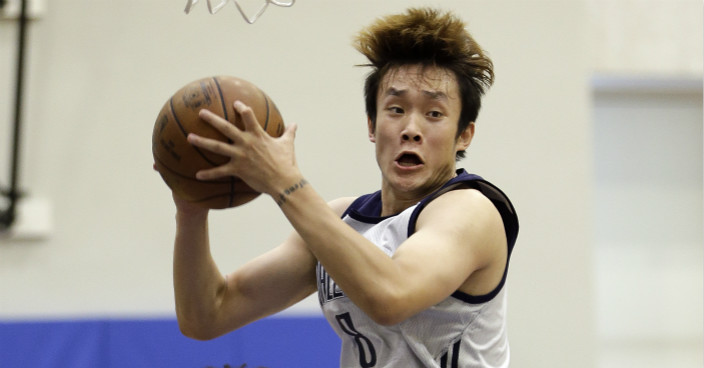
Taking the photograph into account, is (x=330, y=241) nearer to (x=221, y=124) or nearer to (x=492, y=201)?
(x=221, y=124)

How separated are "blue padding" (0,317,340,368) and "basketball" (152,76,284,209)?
196 centimetres

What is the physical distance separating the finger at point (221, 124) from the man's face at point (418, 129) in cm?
54

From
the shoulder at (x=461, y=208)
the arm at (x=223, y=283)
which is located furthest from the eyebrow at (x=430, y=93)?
the arm at (x=223, y=283)

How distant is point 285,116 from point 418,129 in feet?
6.70

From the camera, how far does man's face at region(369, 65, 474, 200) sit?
181 centimetres

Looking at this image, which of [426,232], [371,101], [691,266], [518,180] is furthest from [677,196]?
[426,232]

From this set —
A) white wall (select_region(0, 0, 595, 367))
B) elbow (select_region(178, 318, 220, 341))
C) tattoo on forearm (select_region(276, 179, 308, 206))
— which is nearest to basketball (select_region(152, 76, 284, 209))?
tattoo on forearm (select_region(276, 179, 308, 206))

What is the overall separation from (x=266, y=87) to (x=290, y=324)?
117 cm

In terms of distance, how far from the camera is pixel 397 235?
1.75 m

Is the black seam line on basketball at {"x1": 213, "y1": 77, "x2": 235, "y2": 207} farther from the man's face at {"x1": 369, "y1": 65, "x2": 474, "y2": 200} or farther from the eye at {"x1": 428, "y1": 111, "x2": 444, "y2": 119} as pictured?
the eye at {"x1": 428, "y1": 111, "x2": 444, "y2": 119}

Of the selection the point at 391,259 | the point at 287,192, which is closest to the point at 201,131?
the point at 287,192

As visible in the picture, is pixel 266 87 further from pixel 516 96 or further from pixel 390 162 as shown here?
pixel 390 162

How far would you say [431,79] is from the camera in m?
1.84

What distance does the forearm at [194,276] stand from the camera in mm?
1853
